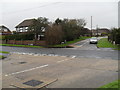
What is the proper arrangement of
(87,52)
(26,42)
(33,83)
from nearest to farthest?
(33,83) < (87,52) < (26,42)

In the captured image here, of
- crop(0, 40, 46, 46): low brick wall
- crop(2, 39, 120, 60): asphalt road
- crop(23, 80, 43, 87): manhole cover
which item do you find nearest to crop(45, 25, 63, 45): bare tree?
crop(0, 40, 46, 46): low brick wall

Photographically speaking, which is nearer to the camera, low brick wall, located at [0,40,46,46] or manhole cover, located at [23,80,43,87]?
manhole cover, located at [23,80,43,87]

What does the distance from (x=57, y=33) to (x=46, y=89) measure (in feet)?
64.7

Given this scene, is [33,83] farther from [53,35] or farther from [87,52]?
[53,35]

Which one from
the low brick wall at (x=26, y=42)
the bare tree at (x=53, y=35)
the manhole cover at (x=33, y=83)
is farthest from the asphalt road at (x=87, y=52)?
the manhole cover at (x=33, y=83)

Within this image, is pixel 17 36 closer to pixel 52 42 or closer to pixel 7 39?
pixel 7 39

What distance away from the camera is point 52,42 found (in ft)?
82.5

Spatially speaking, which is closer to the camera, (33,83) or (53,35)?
(33,83)

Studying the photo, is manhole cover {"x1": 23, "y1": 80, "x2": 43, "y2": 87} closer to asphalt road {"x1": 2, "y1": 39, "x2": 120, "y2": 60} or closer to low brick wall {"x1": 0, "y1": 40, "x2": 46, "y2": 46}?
asphalt road {"x1": 2, "y1": 39, "x2": 120, "y2": 60}

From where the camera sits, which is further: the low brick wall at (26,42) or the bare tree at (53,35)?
the low brick wall at (26,42)

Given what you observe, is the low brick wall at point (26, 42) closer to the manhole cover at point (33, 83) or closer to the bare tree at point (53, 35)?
the bare tree at point (53, 35)

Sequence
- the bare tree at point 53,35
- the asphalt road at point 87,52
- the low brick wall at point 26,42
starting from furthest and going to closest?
the low brick wall at point 26,42 → the bare tree at point 53,35 → the asphalt road at point 87,52

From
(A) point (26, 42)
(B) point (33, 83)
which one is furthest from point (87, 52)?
(A) point (26, 42)

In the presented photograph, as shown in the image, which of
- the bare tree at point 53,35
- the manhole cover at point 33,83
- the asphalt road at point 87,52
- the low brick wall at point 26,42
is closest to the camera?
the manhole cover at point 33,83
